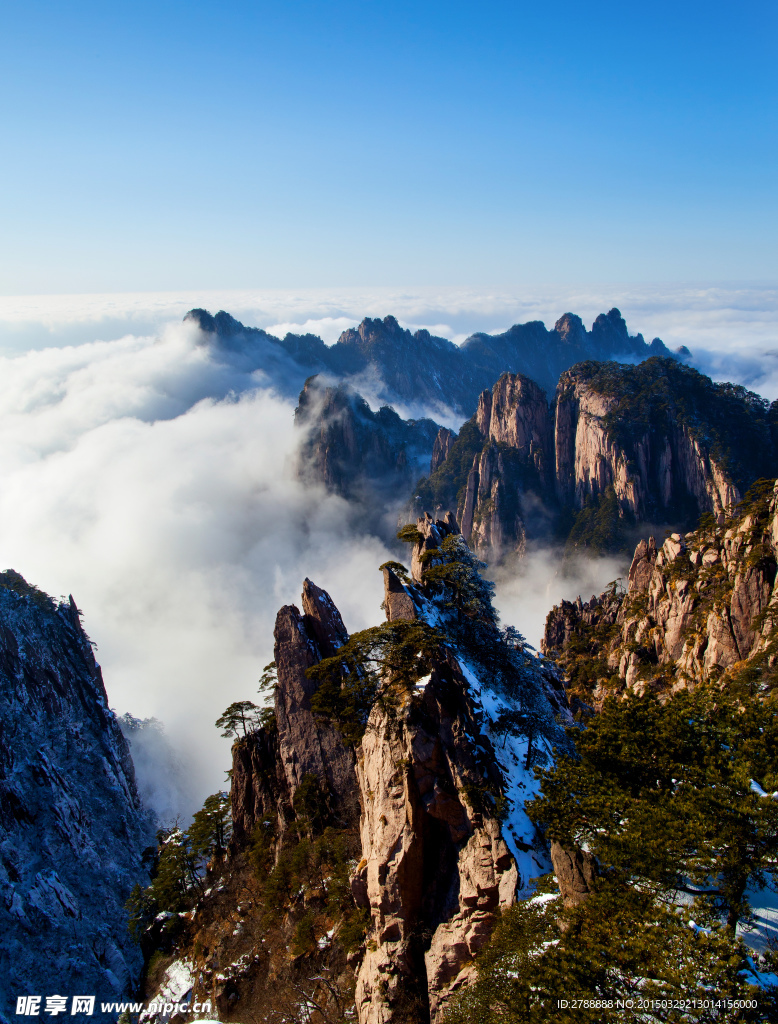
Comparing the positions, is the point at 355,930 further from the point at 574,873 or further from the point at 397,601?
the point at 397,601

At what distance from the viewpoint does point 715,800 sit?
1362cm

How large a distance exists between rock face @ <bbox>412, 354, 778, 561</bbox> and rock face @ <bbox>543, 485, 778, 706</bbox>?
67.6 m

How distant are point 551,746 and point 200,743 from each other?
106 meters

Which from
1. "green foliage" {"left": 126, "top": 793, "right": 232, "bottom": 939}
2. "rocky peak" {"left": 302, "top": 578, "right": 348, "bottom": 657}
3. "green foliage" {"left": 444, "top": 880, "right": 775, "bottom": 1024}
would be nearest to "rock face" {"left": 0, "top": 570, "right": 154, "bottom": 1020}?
"green foliage" {"left": 126, "top": 793, "right": 232, "bottom": 939}

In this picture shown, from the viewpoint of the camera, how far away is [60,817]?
181 ft

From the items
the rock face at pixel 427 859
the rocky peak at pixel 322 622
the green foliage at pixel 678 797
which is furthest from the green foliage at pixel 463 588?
the green foliage at pixel 678 797

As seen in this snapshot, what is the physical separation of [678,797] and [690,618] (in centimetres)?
6007

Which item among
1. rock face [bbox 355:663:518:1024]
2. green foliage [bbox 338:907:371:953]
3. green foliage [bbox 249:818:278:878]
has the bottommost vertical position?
green foliage [bbox 249:818:278:878]

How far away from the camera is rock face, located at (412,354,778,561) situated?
146m

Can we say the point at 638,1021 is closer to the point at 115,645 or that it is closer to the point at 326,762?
the point at 326,762

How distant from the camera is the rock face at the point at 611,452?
14562 cm

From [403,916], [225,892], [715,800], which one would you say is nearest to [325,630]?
[225,892]

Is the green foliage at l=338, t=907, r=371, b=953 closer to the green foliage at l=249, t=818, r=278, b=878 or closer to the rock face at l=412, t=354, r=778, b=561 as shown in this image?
the green foliage at l=249, t=818, r=278, b=878

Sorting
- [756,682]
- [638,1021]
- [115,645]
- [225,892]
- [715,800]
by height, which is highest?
[715,800]
